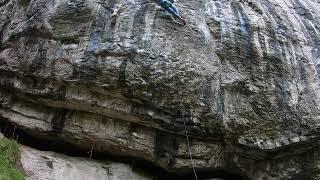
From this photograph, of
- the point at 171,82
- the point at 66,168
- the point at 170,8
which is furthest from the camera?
the point at 66,168

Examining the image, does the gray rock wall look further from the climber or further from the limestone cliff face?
the climber

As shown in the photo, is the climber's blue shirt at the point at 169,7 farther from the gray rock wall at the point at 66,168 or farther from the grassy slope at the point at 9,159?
the grassy slope at the point at 9,159

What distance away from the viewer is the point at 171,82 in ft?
34.7

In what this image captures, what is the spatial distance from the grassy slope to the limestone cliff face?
78 centimetres

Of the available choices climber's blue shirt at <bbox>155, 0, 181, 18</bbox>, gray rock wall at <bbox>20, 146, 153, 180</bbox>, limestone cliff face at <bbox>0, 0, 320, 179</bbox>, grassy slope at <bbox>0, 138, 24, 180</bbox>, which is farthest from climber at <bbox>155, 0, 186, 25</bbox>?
grassy slope at <bbox>0, 138, 24, 180</bbox>

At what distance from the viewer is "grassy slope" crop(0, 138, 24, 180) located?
1009 cm

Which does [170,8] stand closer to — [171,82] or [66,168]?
[171,82]

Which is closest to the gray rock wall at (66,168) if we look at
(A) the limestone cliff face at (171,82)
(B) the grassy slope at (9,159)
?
(B) the grassy slope at (9,159)

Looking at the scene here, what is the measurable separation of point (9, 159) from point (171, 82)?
14.5 feet

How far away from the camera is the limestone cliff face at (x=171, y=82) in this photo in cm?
1062

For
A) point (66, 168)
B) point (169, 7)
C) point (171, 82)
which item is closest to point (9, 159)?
point (66, 168)

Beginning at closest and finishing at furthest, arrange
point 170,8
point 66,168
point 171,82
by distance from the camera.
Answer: point 171,82 < point 170,8 < point 66,168

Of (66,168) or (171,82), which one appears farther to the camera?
(66,168)

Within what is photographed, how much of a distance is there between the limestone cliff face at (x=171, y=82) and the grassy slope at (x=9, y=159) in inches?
30.9
